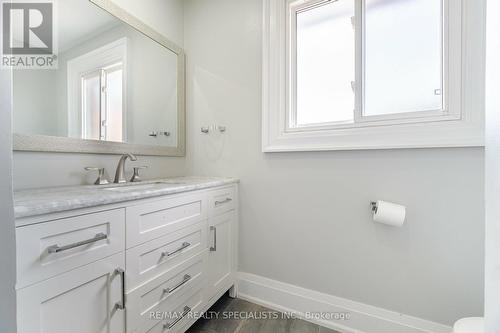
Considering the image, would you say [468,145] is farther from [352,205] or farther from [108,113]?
[108,113]

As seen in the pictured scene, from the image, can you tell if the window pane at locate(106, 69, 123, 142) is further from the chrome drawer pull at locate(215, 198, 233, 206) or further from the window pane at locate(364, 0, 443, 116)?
the window pane at locate(364, 0, 443, 116)

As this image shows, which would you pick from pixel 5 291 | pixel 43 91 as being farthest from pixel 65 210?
pixel 43 91

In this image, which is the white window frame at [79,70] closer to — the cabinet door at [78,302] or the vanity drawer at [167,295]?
the cabinet door at [78,302]

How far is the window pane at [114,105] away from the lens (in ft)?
4.44

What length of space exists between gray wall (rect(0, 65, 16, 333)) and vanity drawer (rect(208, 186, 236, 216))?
3.43 ft

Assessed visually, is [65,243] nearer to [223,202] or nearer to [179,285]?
[179,285]

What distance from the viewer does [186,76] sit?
1.89 meters

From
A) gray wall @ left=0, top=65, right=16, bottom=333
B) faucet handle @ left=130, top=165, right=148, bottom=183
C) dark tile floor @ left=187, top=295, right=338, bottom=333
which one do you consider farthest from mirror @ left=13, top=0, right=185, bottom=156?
dark tile floor @ left=187, top=295, right=338, bottom=333

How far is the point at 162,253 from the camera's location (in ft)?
3.33

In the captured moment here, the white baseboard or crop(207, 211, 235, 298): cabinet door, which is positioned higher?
crop(207, 211, 235, 298): cabinet door

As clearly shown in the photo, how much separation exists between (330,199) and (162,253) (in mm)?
994

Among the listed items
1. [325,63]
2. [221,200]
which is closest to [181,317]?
[221,200]

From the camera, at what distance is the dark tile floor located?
1.30m

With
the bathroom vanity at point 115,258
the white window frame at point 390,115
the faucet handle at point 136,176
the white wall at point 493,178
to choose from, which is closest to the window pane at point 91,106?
the faucet handle at point 136,176
